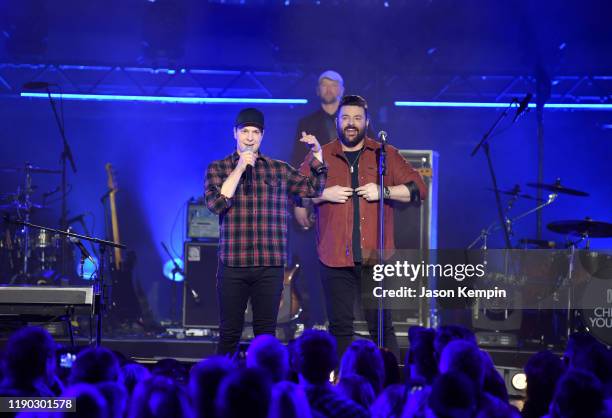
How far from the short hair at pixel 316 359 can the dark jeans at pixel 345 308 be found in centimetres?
227

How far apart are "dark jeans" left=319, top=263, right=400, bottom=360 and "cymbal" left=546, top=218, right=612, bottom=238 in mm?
3409

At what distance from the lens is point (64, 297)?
20.0 ft

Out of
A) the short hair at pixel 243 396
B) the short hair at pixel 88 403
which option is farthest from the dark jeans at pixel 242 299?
the short hair at pixel 243 396

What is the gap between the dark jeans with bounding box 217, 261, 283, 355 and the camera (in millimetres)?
5680

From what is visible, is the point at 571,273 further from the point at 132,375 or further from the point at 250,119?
the point at 132,375

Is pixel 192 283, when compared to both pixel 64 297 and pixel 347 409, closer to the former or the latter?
pixel 64 297

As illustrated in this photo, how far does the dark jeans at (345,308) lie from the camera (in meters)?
6.09

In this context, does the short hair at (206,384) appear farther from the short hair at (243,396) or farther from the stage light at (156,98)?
the stage light at (156,98)

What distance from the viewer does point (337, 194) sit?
20.7ft

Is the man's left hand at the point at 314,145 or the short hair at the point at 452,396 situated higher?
the man's left hand at the point at 314,145

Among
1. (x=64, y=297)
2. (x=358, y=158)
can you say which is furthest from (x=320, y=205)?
(x=64, y=297)

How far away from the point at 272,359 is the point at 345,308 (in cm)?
232

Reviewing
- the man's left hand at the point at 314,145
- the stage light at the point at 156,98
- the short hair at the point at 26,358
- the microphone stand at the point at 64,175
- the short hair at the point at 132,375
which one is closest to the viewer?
the short hair at the point at 26,358

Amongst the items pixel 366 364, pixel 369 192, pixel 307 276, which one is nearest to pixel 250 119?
pixel 369 192
